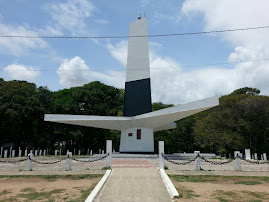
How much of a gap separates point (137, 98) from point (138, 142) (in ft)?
13.4

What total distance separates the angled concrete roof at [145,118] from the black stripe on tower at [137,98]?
1.07 m

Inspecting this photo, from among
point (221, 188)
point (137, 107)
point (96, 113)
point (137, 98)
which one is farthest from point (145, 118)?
point (96, 113)

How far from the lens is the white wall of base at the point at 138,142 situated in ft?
66.0

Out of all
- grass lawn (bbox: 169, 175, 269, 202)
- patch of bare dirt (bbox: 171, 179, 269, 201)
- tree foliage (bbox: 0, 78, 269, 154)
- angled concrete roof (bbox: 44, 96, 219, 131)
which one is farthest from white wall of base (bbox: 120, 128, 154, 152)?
patch of bare dirt (bbox: 171, 179, 269, 201)

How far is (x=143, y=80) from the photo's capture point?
20516mm

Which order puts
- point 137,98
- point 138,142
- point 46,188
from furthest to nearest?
1. point 137,98
2. point 138,142
3. point 46,188

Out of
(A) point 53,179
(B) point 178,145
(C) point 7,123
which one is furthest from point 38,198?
(B) point 178,145

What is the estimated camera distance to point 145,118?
1888 centimetres

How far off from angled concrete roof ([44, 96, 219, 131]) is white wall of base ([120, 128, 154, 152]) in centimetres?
53

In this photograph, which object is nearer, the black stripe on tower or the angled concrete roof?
the angled concrete roof

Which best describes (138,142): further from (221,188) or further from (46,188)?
(46,188)

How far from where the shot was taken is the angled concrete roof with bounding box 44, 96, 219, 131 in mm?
15499

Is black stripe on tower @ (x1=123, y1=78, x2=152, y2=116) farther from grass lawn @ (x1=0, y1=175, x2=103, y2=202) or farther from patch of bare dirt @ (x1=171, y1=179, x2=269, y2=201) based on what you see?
patch of bare dirt @ (x1=171, y1=179, x2=269, y2=201)

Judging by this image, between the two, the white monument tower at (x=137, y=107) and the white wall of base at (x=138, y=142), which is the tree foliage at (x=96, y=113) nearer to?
the white wall of base at (x=138, y=142)
